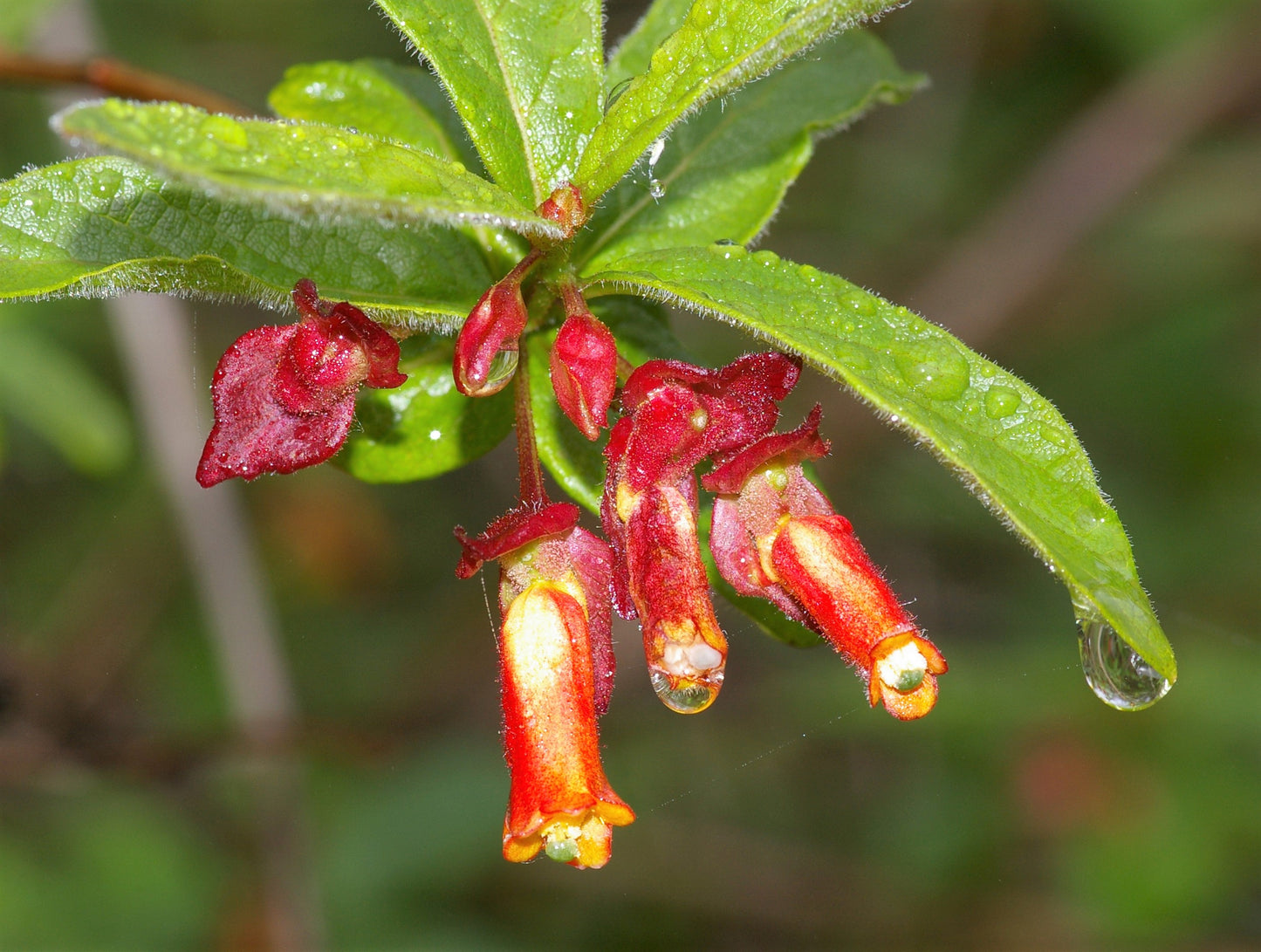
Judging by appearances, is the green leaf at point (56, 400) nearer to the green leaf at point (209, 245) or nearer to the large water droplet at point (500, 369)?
the green leaf at point (209, 245)

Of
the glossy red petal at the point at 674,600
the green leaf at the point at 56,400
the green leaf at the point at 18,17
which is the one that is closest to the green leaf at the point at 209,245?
the glossy red petal at the point at 674,600

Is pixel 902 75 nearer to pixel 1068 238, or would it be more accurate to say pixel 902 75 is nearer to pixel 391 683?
pixel 1068 238

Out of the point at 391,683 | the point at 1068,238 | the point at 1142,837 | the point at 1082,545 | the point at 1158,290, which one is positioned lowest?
the point at 1142,837

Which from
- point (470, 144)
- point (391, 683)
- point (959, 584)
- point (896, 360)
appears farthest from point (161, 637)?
point (896, 360)

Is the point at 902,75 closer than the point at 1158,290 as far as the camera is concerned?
Yes

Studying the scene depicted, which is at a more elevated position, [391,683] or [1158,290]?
[1158,290]

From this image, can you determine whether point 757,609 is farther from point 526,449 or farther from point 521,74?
point 521,74

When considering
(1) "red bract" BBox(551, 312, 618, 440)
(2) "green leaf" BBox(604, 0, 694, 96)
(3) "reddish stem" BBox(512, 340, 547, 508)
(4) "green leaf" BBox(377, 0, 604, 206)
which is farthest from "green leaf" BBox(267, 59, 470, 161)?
(1) "red bract" BBox(551, 312, 618, 440)
